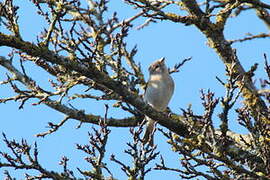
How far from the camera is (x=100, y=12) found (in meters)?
9.34

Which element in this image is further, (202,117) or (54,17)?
(54,17)

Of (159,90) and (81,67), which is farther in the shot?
(159,90)

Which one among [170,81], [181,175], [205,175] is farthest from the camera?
[170,81]

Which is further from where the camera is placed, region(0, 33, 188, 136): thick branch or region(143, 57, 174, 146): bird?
region(143, 57, 174, 146): bird

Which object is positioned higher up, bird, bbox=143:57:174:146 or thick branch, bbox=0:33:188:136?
bird, bbox=143:57:174:146

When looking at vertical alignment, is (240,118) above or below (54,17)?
below

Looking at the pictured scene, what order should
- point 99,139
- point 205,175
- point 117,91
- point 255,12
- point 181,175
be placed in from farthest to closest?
point 255,12
point 117,91
point 99,139
point 181,175
point 205,175

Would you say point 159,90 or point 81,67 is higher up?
point 159,90

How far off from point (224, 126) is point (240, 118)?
0.20m

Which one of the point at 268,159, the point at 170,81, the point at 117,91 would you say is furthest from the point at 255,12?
the point at 268,159

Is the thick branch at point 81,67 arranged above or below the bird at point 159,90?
below

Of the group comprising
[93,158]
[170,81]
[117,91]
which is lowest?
[93,158]

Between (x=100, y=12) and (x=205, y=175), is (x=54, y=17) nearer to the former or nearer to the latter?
(x=205, y=175)

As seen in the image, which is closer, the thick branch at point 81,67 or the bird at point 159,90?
the thick branch at point 81,67
